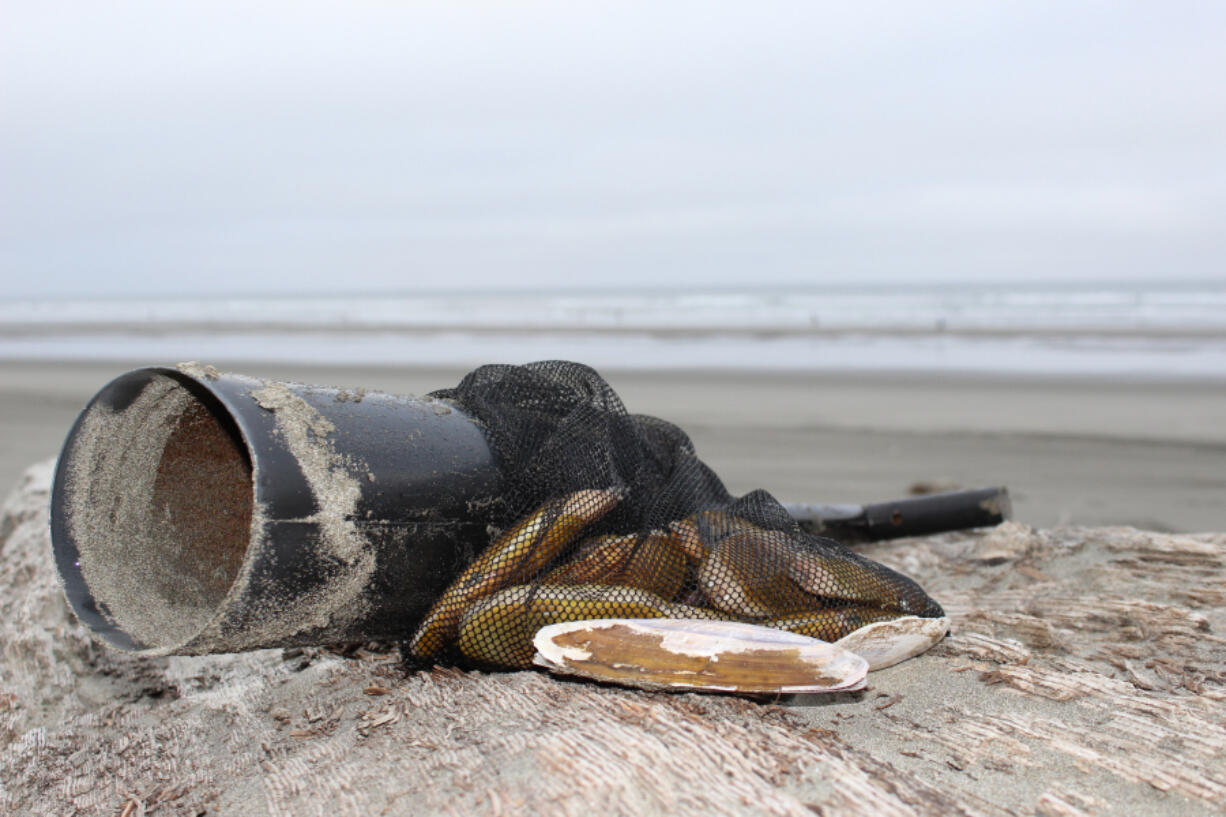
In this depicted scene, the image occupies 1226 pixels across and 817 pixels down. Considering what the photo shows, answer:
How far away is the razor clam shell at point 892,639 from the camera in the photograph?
2428mm

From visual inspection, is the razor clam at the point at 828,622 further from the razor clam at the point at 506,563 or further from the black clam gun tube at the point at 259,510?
the black clam gun tube at the point at 259,510

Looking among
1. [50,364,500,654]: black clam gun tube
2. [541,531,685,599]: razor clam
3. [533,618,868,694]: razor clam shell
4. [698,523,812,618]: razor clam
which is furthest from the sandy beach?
[50,364,500,654]: black clam gun tube

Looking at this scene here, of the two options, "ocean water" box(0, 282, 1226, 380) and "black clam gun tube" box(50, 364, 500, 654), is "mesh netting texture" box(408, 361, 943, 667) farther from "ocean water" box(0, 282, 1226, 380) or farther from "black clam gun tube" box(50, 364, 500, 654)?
"ocean water" box(0, 282, 1226, 380)

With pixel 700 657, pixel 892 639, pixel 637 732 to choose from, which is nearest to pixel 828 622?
pixel 892 639

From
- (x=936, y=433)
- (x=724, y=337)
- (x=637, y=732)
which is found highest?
(x=724, y=337)

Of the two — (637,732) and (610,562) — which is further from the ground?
(610,562)

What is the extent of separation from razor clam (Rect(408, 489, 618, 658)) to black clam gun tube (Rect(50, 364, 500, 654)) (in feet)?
0.33

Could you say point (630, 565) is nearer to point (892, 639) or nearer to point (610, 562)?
point (610, 562)

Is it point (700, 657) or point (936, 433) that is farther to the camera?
point (936, 433)

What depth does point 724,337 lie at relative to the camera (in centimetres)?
2031

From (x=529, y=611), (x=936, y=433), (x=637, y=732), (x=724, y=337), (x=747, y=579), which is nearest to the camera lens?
(x=637, y=732)

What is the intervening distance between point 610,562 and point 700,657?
0.44m

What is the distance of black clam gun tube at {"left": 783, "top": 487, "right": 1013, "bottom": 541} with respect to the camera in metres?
3.87

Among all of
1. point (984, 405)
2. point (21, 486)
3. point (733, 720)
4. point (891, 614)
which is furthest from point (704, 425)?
point (733, 720)
